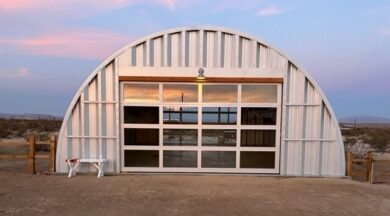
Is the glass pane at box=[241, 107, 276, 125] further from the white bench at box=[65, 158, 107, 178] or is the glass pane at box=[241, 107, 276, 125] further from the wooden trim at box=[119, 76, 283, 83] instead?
the white bench at box=[65, 158, 107, 178]

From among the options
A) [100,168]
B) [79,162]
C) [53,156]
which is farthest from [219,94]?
[53,156]

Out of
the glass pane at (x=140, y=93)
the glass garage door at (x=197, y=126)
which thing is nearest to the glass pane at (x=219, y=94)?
the glass garage door at (x=197, y=126)

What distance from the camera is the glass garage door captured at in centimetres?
908

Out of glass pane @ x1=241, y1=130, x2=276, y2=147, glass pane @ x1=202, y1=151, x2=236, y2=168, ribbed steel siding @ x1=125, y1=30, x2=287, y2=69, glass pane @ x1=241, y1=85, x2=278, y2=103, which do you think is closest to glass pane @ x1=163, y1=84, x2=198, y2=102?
ribbed steel siding @ x1=125, y1=30, x2=287, y2=69

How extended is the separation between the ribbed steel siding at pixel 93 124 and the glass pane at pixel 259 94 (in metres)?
3.86

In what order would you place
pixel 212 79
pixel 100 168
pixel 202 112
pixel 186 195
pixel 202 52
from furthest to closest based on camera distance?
1. pixel 202 112
2. pixel 212 79
3. pixel 202 52
4. pixel 100 168
5. pixel 186 195

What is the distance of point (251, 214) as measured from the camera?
5.76m

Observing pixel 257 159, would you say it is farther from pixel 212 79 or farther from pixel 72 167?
pixel 72 167

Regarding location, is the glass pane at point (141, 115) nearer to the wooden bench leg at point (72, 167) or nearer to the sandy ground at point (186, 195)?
the sandy ground at point (186, 195)

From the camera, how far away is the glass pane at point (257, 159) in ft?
30.0

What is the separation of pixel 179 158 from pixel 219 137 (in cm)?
136

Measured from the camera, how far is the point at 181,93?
9109 millimetres

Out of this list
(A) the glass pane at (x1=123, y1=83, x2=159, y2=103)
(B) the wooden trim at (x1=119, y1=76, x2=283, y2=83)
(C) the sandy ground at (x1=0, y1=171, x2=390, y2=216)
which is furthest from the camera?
(A) the glass pane at (x1=123, y1=83, x2=159, y2=103)

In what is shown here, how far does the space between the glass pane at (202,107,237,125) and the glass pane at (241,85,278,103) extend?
1.67 ft
